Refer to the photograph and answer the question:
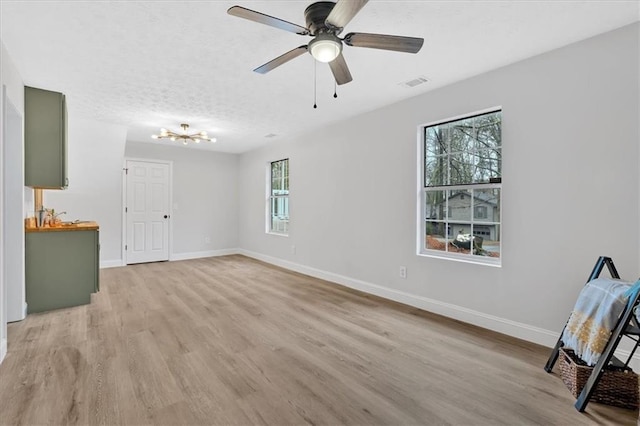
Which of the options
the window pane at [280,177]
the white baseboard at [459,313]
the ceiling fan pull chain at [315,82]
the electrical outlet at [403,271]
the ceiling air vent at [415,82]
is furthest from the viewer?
the window pane at [280,177]

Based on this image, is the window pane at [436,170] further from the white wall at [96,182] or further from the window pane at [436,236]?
the white wall at [96,182]

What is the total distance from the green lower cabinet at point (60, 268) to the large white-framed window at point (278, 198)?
3.18m

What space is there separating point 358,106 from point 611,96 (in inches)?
98.8

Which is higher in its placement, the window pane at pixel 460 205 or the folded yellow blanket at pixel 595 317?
the window pane at pixel 460 205

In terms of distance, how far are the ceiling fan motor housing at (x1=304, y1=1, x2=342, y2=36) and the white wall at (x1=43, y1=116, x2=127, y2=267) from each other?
4264 millimetres

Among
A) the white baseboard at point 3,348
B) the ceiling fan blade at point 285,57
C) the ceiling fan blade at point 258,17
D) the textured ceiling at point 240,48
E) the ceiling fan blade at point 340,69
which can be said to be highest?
the textured ceiling at point 240,48

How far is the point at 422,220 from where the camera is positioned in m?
3.70

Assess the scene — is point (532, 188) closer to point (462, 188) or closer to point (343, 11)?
point (462, 188)

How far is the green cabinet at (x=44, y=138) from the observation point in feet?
11.2

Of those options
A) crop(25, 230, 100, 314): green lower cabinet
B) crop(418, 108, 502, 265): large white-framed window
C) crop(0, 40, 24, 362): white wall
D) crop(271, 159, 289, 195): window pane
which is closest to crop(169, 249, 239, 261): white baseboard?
crop(271, 159, 289, 195): window pane

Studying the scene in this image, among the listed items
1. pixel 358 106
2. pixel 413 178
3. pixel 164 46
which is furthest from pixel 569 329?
pixel 164 46

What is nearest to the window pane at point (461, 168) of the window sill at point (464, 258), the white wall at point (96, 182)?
the window sill at point (464, 258)

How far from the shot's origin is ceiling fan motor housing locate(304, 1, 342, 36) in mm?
1972

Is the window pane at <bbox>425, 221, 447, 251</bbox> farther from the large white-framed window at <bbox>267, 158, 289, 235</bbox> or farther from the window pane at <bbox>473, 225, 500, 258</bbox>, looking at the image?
the large white-framed window at <bbox>267, 158, 289, 235</bbox>
